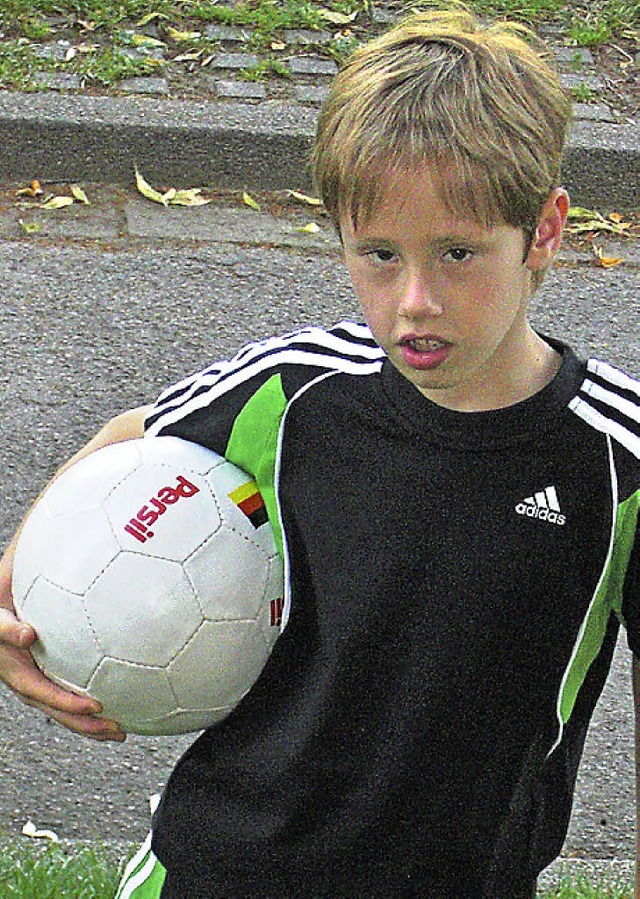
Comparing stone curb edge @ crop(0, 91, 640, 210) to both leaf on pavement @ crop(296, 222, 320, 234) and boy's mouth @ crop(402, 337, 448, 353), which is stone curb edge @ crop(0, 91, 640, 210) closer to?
leaf on pavement @ crop(296, 222, 320, 234)

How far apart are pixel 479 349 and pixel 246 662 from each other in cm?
62

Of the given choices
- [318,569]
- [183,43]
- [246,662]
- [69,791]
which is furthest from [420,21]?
[183,43]

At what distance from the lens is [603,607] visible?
2.22 meters

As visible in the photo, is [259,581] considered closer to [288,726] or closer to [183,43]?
[288,726]

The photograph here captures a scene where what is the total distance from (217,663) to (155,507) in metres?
0.26

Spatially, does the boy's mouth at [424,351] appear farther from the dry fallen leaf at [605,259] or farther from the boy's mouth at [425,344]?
the dry fallen leaf at [605,259]

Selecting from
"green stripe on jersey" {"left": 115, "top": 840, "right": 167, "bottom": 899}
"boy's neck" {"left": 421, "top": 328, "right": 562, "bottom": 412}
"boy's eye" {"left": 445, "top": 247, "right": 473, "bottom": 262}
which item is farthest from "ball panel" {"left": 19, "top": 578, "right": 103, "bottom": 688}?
"boy's eye" {"left": 445, "top": 247, "right": 473, "bottom": 262}

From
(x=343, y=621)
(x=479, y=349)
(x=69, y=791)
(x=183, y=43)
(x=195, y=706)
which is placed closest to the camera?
(x=479, y=349)

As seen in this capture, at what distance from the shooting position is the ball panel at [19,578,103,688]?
233 cm

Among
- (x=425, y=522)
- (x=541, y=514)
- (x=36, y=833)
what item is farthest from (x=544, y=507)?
(x=36, y=833)

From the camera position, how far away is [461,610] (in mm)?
2168

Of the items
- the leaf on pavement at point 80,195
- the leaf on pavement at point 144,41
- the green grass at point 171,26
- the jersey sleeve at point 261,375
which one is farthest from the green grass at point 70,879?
the leaf on pavement at point 144,41

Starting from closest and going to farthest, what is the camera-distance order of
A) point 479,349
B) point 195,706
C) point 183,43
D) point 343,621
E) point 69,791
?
point 479,349 → point 343,621 → point 195,706 → point 69,791 → point 183,43

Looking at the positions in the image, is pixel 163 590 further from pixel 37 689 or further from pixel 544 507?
pixel 544 507
